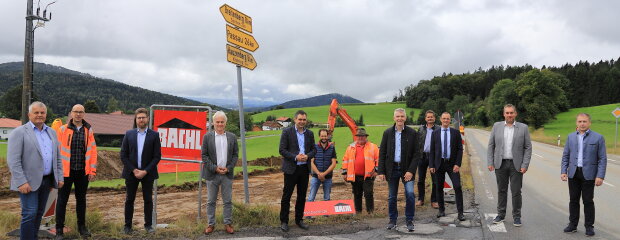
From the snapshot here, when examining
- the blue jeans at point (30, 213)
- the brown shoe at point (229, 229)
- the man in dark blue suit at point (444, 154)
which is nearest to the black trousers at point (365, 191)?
the man in dark blue suit at point (444, 154)

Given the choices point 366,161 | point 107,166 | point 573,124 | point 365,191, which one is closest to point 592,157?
point 366,161

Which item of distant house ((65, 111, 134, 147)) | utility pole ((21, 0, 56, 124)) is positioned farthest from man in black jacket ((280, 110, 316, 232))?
distant house ((65, 111, 134, 147))

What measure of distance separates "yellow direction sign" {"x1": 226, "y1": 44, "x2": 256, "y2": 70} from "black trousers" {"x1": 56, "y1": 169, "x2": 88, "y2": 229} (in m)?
3.15

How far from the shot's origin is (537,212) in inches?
318

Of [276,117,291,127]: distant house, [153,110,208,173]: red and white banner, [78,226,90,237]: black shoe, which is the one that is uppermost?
[276,117,291,127]: distant house

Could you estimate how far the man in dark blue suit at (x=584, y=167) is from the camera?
6.33 m

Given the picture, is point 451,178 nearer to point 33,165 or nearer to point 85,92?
point 33,165

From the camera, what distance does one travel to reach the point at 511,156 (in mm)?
6984

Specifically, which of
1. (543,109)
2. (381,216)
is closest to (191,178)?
(381,216)

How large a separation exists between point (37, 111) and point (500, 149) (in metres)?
6.93

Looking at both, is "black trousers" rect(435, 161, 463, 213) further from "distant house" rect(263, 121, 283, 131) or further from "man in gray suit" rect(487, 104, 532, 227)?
"distant house" rect(263, 121, 283, 131)

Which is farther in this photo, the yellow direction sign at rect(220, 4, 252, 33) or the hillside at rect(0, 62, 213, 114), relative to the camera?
the hillside at rect(0, 62, 213, 114)

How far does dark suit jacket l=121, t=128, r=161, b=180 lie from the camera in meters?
6.15

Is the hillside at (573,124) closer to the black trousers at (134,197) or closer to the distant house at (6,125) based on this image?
the black trousers at (134,197)
